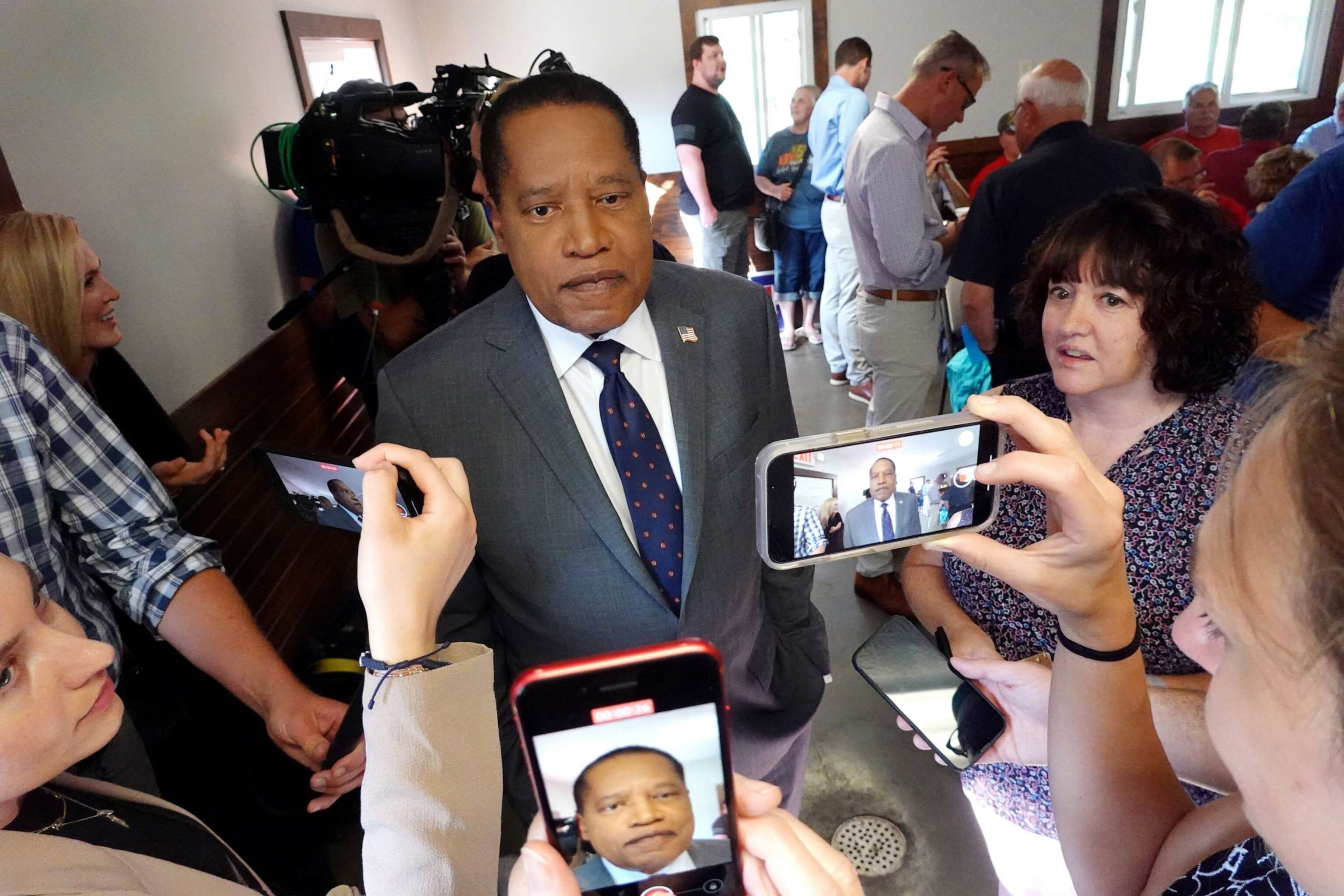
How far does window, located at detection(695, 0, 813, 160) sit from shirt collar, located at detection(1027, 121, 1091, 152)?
3.94 metres

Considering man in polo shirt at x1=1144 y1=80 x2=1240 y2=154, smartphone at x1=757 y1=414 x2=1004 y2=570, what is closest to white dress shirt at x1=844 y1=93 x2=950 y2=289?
smartphone at x1=757 y1=414 x2=1004 y2=570

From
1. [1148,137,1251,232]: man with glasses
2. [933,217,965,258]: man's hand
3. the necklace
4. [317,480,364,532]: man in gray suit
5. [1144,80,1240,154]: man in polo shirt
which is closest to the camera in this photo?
the necklace

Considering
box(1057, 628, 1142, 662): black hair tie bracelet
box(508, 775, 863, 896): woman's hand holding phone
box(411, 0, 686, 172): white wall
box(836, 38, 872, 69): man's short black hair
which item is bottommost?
box(1057, 628, 1142, 662): black hair tie bracelet

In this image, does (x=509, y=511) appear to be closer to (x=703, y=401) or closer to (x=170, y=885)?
(x=703, y=401)

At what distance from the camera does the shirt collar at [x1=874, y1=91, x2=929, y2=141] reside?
262cm

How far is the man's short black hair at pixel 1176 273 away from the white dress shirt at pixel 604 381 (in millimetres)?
797

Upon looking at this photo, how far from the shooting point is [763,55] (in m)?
6.26

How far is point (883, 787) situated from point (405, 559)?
1796mm

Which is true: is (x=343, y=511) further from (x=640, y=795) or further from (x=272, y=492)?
(x=272, y=492)

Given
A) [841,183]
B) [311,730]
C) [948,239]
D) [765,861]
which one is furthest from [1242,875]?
[841,183]

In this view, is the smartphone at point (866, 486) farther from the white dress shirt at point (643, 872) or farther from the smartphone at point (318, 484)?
the smartphone at point (318, 484)

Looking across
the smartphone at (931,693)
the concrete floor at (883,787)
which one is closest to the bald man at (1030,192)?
the concrete floor at (883,787)

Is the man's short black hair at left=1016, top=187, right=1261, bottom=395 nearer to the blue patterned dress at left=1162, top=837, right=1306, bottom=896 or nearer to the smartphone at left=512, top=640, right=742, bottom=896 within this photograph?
the blue patterned dress at left=1162, top=837, right=1306, bottom=896

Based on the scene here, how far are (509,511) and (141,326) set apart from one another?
62.5 inches
